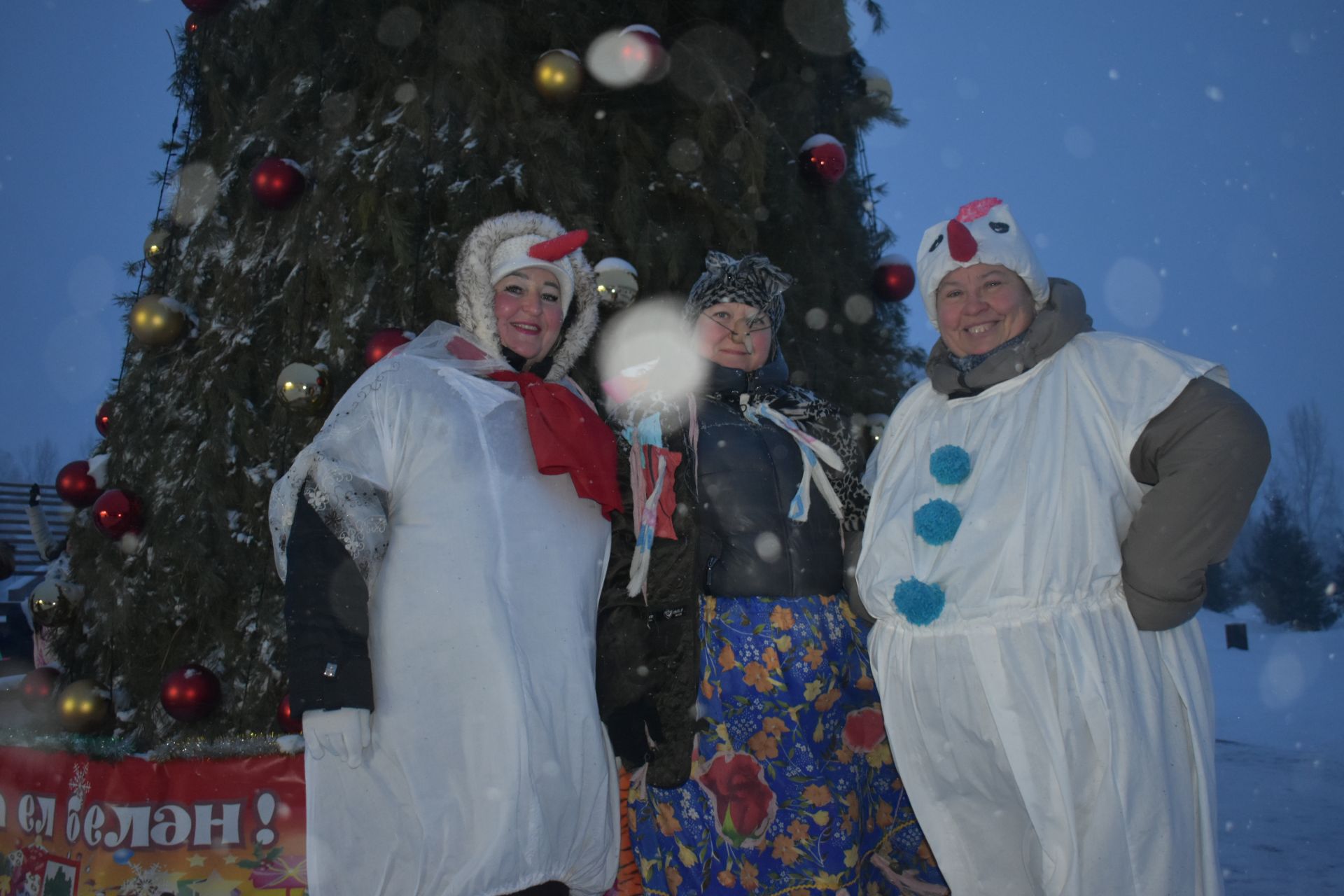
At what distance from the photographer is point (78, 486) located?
177 inches

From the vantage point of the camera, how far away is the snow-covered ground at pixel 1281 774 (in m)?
4.37

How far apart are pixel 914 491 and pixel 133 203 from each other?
136 meters

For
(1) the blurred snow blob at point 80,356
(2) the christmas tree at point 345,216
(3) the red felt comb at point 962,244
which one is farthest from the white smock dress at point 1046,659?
(1) the blurred snow blob at point 80,356

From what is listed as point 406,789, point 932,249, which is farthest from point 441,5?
point 406,789

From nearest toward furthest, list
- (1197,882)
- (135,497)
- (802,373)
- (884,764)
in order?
(1197,882)
(884,764)
(135,497)
(802,373)

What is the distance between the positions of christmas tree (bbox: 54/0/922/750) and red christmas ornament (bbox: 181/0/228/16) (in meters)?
0.01

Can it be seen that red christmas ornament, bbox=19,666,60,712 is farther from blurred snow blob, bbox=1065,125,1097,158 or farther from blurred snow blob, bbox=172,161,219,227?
blurred snow blob, bbox=1065,125,1097,158

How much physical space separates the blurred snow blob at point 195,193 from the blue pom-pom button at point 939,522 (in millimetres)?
4070

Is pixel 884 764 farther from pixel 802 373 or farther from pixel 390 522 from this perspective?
pixel 802 373

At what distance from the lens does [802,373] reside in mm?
4637

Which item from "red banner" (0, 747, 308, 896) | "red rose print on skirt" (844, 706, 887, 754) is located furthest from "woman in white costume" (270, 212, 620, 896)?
"red banner" (0, 747, 308, 896)

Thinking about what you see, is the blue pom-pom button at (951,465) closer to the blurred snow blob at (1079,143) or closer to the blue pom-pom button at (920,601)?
the blue pom-pom button at (920,601)

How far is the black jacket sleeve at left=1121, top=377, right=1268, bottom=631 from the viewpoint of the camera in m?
2.09

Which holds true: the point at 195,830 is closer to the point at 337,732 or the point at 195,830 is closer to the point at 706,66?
the point at 337,732
